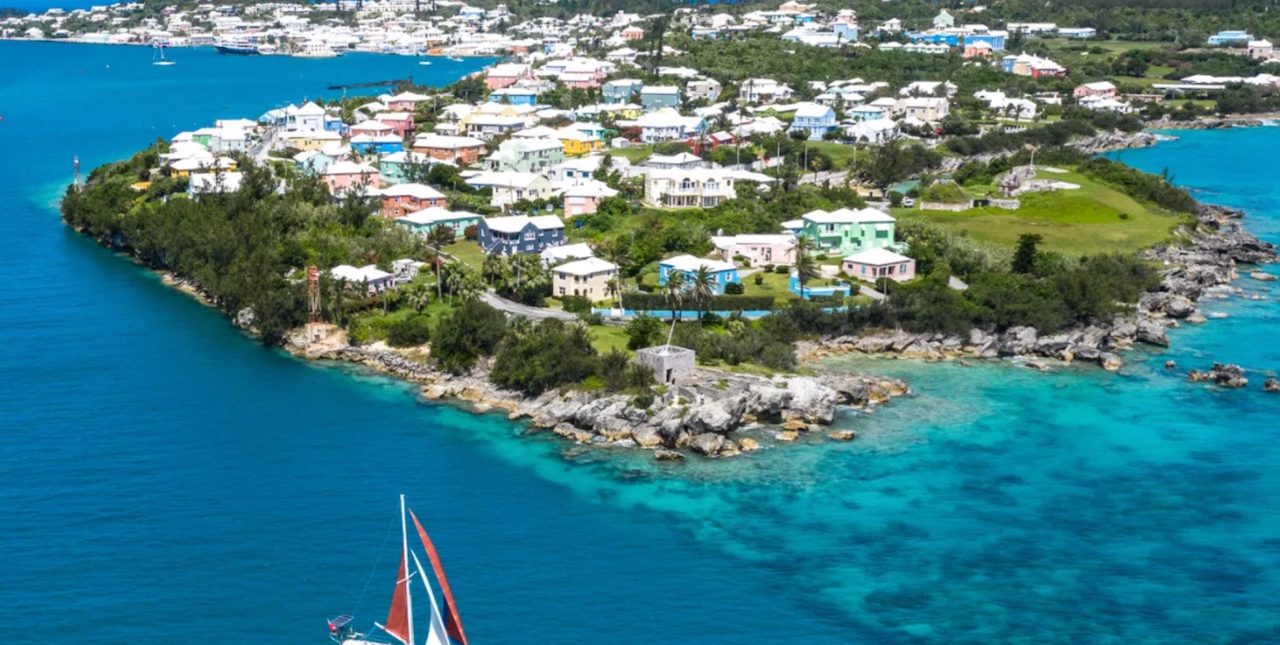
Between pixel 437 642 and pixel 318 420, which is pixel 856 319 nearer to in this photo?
pixel 318 420

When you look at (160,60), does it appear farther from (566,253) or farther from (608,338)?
(608,338)

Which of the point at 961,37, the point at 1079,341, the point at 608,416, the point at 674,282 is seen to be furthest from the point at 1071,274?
the point at 961,37

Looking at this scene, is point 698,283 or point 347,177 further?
point 347,177

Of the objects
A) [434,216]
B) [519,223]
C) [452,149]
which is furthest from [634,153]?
[519,223]

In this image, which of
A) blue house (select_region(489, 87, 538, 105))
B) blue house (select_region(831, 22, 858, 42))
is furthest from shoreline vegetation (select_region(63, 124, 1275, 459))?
blue house (select_region(831, 22, 858, 42))

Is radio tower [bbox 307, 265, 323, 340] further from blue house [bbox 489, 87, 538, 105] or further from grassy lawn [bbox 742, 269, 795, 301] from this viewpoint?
blue house [bbox 489, 87, 538, 105]

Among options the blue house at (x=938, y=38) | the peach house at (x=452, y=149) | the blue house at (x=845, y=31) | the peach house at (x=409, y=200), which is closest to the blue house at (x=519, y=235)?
the peach house at (x=409, y=200)
